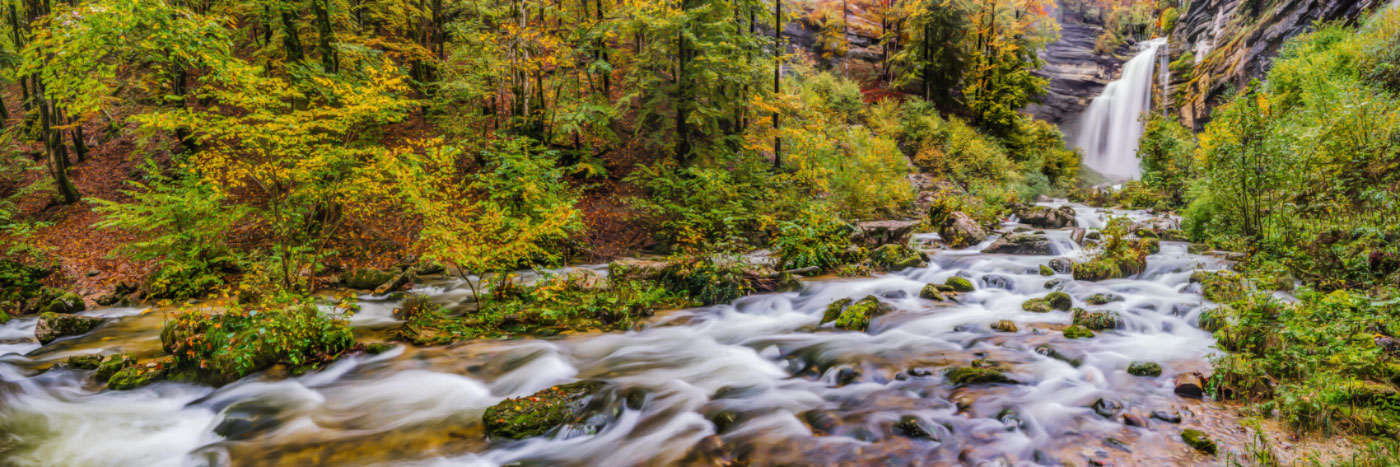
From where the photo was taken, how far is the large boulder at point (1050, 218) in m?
15.2

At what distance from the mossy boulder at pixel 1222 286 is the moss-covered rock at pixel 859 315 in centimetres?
411

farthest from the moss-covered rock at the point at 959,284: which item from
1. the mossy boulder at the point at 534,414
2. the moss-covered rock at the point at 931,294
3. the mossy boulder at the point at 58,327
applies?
the mossy boulder at the point at 58,327

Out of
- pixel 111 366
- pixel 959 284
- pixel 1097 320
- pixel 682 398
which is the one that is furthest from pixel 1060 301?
pixel 111 366

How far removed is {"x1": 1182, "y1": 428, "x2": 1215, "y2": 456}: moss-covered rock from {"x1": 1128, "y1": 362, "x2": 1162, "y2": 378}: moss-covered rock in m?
1.50

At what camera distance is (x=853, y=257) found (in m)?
10.9

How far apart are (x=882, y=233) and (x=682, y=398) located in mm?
7878

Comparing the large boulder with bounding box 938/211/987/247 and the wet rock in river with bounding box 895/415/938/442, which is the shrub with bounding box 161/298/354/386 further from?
the large boulder with bounding box 938/211/987/247

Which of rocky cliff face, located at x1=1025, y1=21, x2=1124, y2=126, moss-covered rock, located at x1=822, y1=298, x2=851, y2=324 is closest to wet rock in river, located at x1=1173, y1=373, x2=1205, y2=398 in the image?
moss-covered rock, located at x1=822, y1=298, x2=851, y2=324

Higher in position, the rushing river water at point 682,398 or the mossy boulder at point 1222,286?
the mossy boulder at point 1222,286

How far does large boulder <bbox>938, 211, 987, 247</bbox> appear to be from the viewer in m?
12.9

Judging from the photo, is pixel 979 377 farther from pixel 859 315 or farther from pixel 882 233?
pixel 882 233

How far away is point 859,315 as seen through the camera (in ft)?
24.7

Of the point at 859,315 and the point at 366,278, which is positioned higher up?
the point at 366,278

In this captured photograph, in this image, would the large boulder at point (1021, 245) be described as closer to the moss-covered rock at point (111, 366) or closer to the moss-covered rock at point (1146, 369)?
the moss-covered rock at point (1146, 369)
